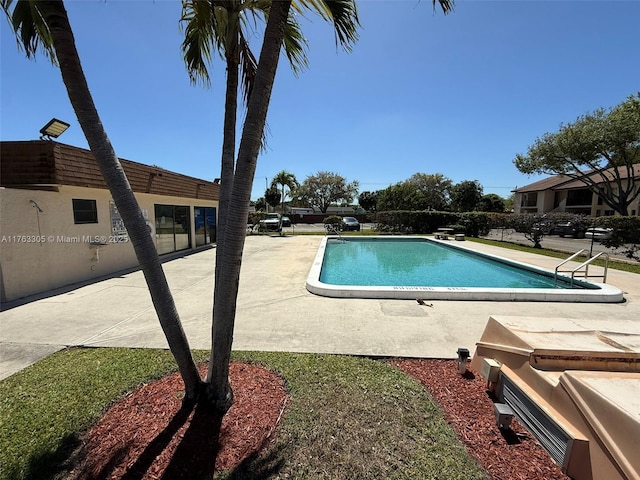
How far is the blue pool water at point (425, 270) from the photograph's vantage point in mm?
9055

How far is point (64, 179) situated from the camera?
6742 mm

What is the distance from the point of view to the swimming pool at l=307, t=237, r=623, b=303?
6.44 metres

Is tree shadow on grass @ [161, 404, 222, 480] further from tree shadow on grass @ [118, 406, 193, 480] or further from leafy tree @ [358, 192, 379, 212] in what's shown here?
leafy tree @ [358, 192, 379, 212]

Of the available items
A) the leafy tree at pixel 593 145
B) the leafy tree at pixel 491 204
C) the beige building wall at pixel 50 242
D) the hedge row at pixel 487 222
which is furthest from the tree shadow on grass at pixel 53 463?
the leafy tree at pixel 491 204

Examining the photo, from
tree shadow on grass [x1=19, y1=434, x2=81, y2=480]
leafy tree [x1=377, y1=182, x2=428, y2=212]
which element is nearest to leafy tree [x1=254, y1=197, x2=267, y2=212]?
leafy tree [x1=377, y1=182, x2=428, y2=212]

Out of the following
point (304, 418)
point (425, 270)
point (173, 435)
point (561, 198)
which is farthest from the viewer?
point (561, 198)

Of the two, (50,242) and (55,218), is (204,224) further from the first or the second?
(50,242)

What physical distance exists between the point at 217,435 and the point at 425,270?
10103mm

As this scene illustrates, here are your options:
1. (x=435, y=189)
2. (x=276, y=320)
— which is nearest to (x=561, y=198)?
Answer: (x=435, y=189)

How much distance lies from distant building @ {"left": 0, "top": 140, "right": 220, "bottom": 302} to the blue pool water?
6949 millimetres

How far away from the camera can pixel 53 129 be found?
22.3 feet

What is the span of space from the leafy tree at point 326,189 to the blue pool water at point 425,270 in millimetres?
43627

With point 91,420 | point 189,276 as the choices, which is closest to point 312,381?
point 91,420

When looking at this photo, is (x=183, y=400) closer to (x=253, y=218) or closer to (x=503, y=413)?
(x=503, y=413)
